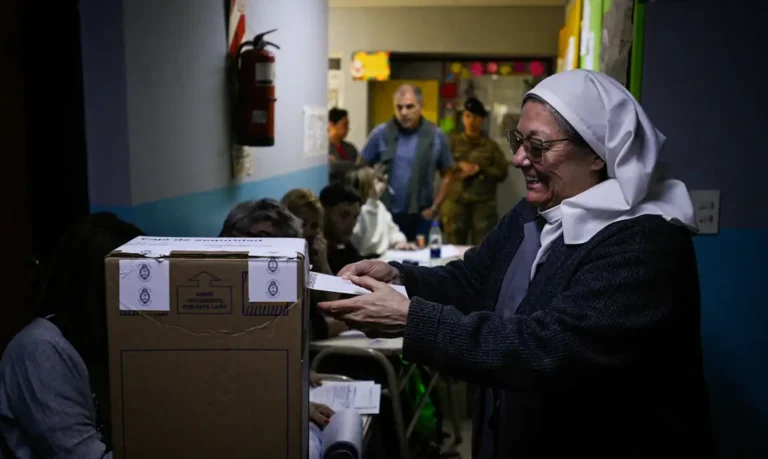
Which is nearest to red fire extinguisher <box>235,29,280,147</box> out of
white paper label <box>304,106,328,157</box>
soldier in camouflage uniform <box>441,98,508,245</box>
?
white paper label <box>304,106,328,157</box>

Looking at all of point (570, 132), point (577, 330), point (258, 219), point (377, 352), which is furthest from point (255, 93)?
point (577, 330)

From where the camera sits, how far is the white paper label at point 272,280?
966mm

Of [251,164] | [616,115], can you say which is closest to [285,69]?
[251,164]

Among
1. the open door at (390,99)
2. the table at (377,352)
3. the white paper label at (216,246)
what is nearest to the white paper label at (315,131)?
the table at (377,352)

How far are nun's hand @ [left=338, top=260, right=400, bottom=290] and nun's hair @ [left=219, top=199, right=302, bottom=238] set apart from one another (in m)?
0.70

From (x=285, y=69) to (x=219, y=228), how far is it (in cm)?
112

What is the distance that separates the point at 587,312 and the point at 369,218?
114 inches

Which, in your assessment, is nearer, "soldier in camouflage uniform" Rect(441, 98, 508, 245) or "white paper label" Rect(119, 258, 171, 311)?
"white paper label" Rect(119, 258, 171, 311)

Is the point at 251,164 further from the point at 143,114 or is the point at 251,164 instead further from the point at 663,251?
the point at 663,251

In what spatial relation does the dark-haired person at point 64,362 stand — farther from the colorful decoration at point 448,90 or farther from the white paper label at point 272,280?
the colorful decoration at point 448,90

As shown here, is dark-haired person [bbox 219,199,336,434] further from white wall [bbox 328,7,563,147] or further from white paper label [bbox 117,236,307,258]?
white wall [bbox 328,7,563,147]

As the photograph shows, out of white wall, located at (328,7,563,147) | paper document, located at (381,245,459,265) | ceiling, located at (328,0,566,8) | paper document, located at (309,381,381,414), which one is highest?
ceiling, located at (328,0,566,8)

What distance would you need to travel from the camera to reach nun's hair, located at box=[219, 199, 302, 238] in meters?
2.10

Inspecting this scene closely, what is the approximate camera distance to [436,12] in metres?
6.21
